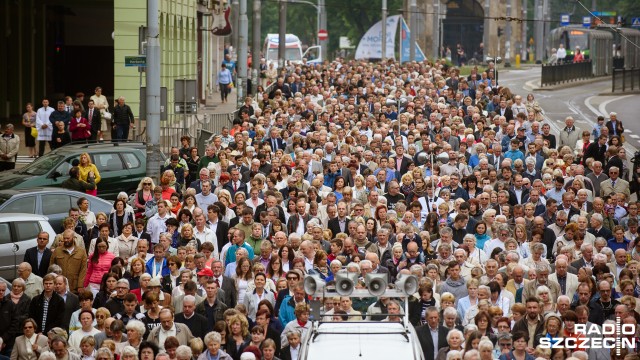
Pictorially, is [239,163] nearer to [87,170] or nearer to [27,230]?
[87,170]

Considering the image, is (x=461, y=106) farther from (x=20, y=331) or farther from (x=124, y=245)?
(x=20, y=331)

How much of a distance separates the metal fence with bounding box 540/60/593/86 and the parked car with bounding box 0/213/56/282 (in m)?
46.4

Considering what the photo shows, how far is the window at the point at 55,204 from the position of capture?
70.1 ft

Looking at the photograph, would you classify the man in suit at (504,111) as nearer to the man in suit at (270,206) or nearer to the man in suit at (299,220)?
the man in suit at (270,206)

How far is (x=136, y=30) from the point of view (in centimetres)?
3488

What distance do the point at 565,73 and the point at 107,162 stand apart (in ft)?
145

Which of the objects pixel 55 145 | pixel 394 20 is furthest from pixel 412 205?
pixel 394 20

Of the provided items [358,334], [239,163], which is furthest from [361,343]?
[239,163]

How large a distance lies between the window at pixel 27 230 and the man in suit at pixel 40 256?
6.06ft

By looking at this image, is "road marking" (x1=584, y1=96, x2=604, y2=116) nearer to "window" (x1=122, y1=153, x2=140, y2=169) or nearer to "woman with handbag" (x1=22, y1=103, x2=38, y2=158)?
"woman with handbag" (x1=22, y1=103, x2=38, y2=158)

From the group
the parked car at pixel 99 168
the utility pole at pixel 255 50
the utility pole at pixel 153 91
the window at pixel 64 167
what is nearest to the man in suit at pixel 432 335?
the utility pole at pixel 153 91

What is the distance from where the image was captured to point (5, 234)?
1945cm

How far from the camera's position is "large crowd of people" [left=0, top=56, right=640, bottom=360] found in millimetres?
14266

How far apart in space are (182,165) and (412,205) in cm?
594
